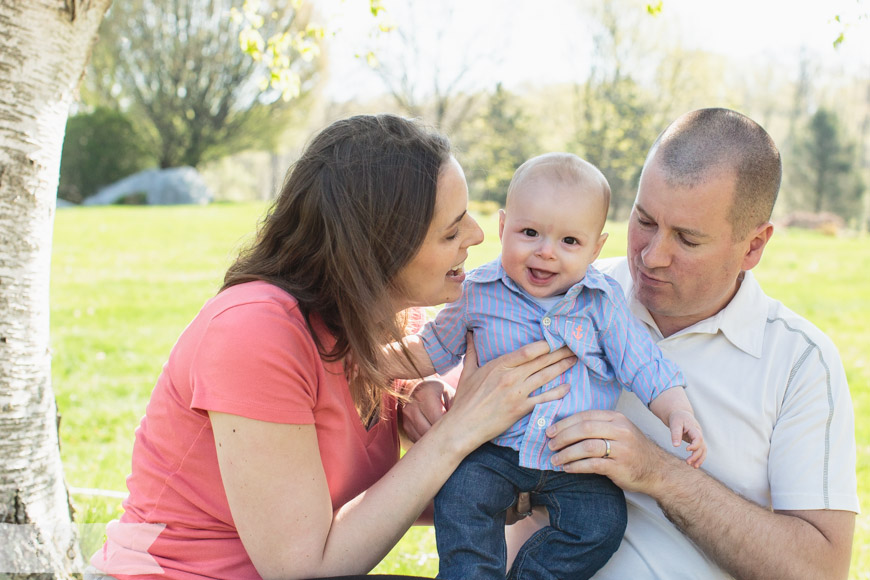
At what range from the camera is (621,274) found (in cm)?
278

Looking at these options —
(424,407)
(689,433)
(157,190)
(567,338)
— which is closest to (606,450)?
(689,433)

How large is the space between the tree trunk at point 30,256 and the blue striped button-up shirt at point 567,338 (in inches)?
50.0

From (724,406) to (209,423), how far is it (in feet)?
4.78

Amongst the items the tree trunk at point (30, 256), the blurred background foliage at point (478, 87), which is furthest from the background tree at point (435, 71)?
the tree trunk at point (30, 256)

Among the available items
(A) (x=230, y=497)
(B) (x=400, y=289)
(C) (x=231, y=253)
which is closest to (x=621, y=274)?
(B) (x=400, y=289)

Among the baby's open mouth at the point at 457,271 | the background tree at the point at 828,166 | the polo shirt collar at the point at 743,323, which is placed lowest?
the background tree at the point at 828,166

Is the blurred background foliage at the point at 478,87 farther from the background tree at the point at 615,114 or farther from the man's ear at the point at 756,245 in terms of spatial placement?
the man's ear at the point at 756,245

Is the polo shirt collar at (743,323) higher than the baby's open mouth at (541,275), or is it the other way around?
the baby's open mouth at (541,275)

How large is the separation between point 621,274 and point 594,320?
1.73 feet

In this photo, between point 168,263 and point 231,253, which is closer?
point 231,253

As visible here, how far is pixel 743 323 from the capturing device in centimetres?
238

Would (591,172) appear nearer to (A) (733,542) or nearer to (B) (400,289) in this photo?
(B) (400,289)

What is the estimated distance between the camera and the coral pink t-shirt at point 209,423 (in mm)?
1860

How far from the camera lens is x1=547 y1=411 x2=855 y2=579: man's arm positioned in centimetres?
214
